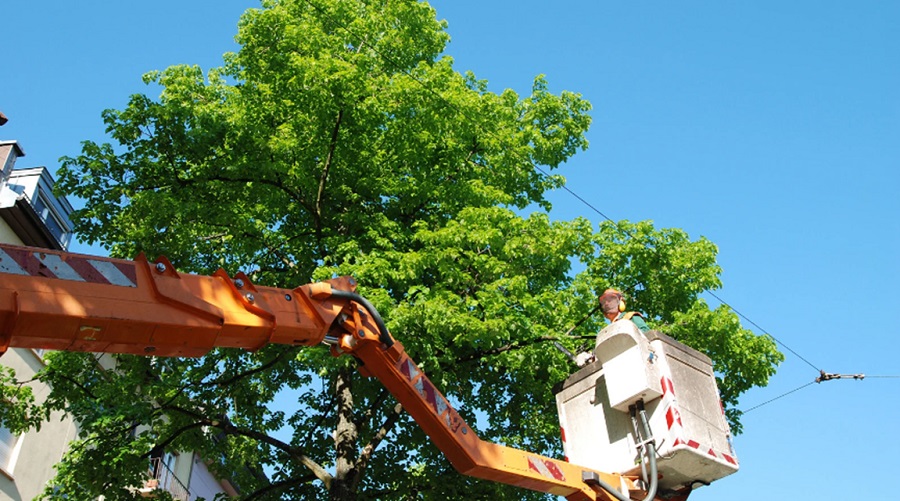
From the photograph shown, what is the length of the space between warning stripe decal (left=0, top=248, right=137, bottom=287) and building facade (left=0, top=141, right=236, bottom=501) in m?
8.67

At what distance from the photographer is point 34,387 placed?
18.5 meters

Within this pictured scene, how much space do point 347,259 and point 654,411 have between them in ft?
18.4

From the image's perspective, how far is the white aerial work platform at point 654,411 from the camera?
744cm

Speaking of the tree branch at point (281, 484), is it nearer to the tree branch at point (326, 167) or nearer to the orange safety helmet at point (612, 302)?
the tree branch at point (326, 167)

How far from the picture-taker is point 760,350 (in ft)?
43.5

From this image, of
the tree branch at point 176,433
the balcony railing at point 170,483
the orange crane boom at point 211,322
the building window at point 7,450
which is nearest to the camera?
the orange crane boom at point 211,322

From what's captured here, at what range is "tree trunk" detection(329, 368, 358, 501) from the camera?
11781 millimetres

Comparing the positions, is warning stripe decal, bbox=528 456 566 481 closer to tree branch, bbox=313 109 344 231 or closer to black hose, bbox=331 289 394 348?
black hose, bbox=331 289 394 348

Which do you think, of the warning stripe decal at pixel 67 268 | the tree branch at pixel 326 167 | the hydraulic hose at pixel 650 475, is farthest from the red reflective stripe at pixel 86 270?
the tree branch at pixel 326 167

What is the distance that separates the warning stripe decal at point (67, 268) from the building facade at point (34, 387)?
28.5 ft

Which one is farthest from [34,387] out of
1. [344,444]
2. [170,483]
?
[344,444]

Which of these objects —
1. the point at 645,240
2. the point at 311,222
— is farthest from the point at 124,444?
the point at 645,240

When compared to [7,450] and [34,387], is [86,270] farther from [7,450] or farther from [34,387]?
[34,387]

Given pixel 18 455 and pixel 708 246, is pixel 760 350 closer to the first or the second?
pixel 708 246
